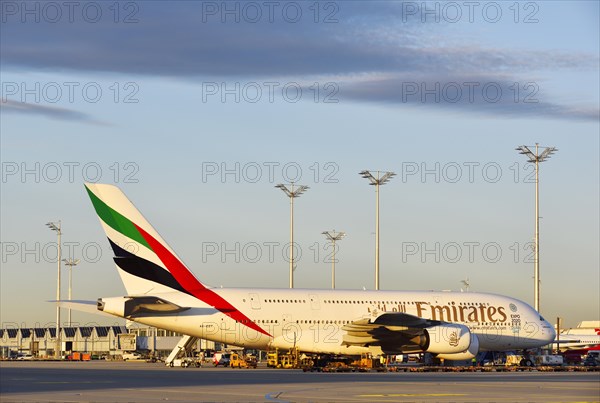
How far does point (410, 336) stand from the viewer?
59375mm

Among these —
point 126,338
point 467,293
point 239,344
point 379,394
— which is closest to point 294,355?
point 239,344

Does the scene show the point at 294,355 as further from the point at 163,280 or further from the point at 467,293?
the point at 467,293

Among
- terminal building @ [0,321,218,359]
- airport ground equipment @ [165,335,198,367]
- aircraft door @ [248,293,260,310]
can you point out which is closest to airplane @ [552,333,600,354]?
terminal building @ [0,321,218,359]

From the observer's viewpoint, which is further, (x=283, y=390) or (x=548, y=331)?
(x=548, y=331)

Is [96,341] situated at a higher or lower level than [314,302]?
lower

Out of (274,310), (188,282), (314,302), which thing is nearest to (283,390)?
(188,282)

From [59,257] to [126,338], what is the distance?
10203 mm

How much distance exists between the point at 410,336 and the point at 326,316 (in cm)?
479

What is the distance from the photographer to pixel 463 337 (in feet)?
196

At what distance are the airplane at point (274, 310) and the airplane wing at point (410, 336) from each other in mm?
55

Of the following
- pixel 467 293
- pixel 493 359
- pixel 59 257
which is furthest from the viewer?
pixel 59 257

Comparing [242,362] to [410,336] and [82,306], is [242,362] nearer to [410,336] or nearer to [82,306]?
[410,336]

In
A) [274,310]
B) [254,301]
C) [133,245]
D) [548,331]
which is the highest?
[133,245]

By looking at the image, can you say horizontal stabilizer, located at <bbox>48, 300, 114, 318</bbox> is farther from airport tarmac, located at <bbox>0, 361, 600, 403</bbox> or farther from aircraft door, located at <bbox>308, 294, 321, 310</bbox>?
airport tarmac, located at <bbox>0, 361, 600, 403</bbox>
